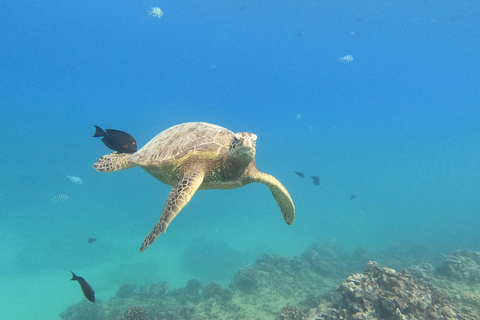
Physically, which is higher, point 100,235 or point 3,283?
point 100,235

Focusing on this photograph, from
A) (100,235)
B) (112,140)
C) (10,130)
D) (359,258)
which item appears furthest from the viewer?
(10,130)

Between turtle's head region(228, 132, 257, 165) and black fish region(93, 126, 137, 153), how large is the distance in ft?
8.44

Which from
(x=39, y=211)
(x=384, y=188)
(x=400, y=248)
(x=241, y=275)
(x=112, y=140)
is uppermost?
(x=384, y=188)

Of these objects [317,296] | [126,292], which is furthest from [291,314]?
[126,292]

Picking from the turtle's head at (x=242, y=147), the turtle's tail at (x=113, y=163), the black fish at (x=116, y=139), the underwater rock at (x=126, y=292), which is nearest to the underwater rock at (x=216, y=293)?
the underwater rock at (x=126, y=292)

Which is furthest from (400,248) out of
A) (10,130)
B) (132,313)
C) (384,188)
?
(384,188)

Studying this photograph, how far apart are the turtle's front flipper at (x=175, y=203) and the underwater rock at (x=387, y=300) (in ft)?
12.0

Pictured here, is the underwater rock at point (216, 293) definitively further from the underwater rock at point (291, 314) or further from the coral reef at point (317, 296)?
the underwater rock at point (291, 314)

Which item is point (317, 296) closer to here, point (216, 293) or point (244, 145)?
point (216, 293)

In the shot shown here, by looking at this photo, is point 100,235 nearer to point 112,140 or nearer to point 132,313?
point 132,313

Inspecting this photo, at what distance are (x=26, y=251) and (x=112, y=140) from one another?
3390 centimetres

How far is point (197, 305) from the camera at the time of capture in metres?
9.88

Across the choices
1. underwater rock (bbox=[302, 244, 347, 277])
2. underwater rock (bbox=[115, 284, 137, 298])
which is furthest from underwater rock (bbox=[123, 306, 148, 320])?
underwater rock (bbox=[302, 244, 347, 277])

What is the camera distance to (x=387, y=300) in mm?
3926
